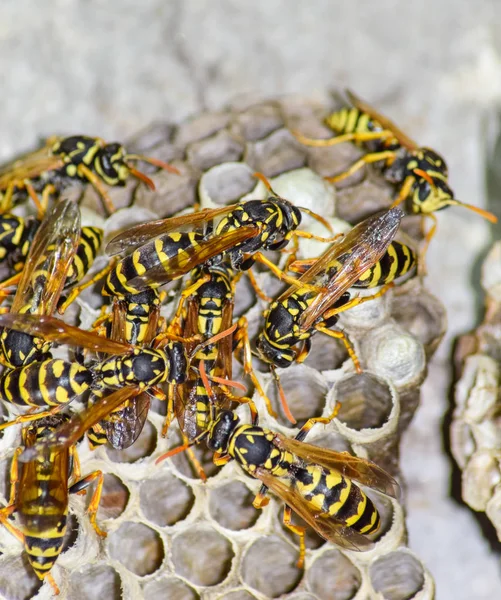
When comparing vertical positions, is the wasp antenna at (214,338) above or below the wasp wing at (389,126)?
below

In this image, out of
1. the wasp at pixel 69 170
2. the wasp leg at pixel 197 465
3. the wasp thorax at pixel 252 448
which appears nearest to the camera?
the wasp thorax at pixel 252 448

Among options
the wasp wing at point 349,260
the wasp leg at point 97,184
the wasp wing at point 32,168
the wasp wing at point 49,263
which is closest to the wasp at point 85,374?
the wasp wing at point 49,263

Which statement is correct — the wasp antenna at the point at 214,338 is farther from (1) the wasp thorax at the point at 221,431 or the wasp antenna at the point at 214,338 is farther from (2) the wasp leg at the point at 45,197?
(2) the wasp leg at the point at 45,197

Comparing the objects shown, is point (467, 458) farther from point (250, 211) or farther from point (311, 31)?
point (311, 31)

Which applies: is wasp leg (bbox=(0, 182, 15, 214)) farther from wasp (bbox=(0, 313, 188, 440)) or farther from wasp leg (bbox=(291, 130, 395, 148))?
wasp leg (bbox=(291, 130, 395, 148))

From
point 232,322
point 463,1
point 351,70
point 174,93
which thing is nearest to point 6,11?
point 174,93

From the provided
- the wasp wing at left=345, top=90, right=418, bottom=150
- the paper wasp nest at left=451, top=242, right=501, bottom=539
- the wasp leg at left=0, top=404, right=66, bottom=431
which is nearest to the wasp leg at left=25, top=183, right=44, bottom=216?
the wasp leg at left=0, top=404, right=66, bottom=431
